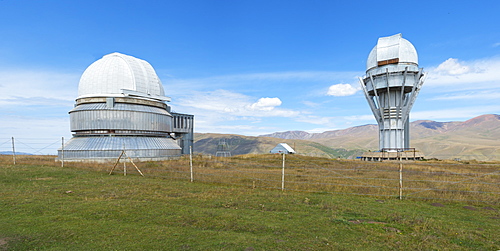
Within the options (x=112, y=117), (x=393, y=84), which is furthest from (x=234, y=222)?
(x=393, y=84)

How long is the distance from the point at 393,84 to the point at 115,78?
50.4 m

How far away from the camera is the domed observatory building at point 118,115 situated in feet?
117

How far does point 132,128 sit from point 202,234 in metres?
34.1

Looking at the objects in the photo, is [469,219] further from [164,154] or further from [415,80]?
[415,80]

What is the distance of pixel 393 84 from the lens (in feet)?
167

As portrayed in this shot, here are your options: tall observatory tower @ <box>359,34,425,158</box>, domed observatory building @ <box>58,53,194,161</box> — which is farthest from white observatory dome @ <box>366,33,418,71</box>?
domed observatory building @ <box>58,53,194,161</box>

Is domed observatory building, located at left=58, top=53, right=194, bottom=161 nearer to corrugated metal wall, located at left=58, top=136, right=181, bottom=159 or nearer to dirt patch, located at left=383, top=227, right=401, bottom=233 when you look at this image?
corrugated metal wall, located at left=58, top=136, right=181, bottom=159

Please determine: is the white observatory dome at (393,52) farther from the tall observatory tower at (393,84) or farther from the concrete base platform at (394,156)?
the concrete base platform at (394,156)

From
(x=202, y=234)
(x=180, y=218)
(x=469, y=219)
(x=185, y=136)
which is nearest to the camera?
(x=202, y=234)

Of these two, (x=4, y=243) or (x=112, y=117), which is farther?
(x=112, y=117)

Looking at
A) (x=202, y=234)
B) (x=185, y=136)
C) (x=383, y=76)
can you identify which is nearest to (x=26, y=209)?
(x=202, y=234)

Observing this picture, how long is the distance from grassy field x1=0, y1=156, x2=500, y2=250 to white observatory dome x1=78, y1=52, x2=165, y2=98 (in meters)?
28.1

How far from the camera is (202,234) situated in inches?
293

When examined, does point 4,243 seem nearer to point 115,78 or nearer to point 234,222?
point 234,222
